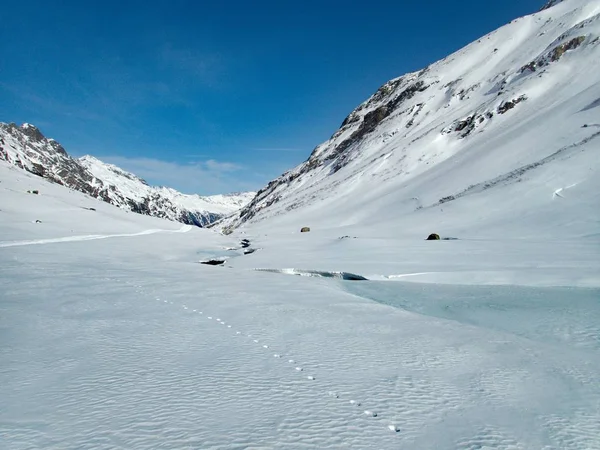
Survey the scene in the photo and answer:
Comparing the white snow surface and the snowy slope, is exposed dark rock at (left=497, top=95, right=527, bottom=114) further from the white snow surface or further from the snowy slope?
the snowy slope

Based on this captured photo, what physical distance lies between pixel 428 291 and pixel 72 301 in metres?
8.83

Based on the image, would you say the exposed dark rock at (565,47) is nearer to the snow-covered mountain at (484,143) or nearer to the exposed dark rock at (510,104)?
the snow-covered mountain at (484,143)

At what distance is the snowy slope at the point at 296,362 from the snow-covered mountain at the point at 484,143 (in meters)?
14.0

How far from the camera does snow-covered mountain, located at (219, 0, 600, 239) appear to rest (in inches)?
989

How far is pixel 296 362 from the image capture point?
→ 15.7ft

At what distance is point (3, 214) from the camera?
2362 cm

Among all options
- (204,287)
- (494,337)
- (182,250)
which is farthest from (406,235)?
(494,337)

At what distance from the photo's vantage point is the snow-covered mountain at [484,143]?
25.1 m

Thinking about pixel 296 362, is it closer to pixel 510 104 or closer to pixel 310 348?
pixel 310 348

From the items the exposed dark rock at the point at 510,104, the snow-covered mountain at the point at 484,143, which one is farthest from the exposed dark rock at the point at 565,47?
the exposed dark rock at the point at 510,104

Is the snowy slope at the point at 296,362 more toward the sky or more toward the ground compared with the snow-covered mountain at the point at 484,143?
more toward the ground

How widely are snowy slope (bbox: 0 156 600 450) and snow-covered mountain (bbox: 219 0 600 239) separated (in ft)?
45.9

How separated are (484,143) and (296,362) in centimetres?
4521

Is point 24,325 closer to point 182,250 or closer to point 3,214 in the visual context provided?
point 182,250
